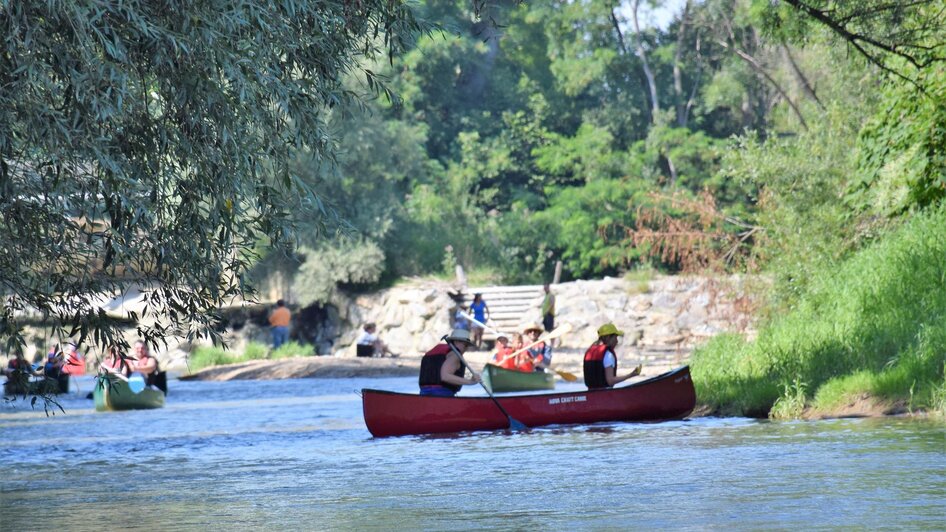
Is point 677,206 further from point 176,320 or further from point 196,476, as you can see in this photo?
point 176,320

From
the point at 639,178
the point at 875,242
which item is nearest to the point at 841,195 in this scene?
the point at 875,242

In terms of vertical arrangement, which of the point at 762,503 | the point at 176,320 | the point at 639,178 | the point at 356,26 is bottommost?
the point at 762,503

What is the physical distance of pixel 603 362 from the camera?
17.1 metres

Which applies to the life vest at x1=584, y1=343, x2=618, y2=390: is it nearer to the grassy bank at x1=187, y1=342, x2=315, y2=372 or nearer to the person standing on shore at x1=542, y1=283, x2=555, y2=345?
the person standing on shore at x1=542, y1=283, x2=555, y2=345

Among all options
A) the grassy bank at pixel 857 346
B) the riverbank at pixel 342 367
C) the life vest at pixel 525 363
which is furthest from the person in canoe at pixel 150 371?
the grassy bank at pixel 857 346

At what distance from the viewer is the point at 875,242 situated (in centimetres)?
1909

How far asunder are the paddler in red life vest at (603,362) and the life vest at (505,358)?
6465mm

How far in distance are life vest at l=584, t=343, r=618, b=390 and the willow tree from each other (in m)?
7.83

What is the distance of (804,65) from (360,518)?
27.0 metres

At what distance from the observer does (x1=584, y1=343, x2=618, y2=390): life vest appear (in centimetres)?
1716

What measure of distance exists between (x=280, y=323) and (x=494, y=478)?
2520cm

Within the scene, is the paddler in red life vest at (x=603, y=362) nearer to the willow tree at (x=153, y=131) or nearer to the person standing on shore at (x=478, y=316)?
the willow tree at (x=153, y=131)

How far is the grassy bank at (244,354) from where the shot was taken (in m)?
34.8

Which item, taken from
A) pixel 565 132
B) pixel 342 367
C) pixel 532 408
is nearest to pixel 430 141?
pixel 565 132
